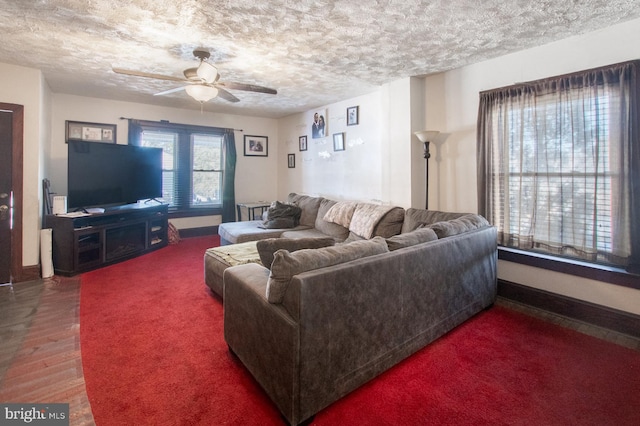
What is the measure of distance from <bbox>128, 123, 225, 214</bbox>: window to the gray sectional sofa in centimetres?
446

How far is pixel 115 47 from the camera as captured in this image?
10.2ft

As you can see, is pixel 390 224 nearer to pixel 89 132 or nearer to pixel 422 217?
pixel 422 217

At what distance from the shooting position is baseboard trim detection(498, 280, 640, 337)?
259 cm

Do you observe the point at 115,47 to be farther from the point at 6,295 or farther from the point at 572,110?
the point at 572,110

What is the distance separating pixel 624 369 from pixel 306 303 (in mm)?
2268

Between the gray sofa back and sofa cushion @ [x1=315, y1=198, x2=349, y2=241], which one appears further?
sofa cushion @ [x1=315, y1=198, x2=349, y2=241]

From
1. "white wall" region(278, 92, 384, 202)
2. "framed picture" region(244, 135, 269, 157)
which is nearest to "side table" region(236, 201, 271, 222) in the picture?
"white wall" region(278, 92, 384, 202)

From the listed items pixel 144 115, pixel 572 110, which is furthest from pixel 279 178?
pixel 572 110

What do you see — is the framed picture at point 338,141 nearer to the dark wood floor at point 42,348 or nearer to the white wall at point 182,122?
the white wall at point 182,122

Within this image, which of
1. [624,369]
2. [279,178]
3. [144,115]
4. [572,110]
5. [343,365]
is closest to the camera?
[343,365]

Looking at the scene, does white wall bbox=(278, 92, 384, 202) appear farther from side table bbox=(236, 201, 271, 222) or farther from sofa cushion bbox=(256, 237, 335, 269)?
sofa cushion bbox=(256, 237, 335, 269)

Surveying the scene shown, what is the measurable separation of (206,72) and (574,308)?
401 centimetres

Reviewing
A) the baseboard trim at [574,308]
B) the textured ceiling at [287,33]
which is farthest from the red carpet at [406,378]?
the textured ceiling at [287,33]

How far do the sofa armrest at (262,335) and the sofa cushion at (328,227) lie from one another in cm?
222
